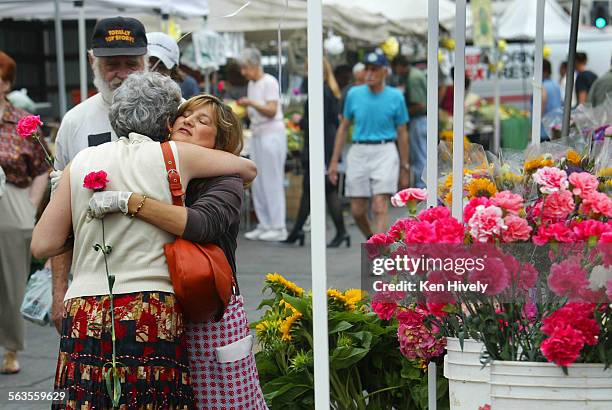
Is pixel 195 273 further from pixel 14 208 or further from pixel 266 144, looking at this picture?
pixel 266 144

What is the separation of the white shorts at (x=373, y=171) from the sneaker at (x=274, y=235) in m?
2.20

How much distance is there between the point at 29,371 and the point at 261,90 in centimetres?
579

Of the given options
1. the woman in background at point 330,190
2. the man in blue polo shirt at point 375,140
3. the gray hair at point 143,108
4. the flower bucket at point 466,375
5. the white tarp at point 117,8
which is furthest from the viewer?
the woman in background at point 330,190

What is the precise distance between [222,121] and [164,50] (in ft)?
4.62

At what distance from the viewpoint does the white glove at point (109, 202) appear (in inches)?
134

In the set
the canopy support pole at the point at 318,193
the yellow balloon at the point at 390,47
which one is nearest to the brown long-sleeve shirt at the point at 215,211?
the canopy support pole at the point at 318,193

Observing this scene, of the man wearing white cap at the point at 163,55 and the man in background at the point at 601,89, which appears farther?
the man in background at the point at 601,89

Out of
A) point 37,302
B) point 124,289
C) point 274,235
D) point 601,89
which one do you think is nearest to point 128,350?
point 124,289

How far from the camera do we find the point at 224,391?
364cm

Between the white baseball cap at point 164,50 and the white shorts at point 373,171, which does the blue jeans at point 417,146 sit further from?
the white baseball cap at point 164,50

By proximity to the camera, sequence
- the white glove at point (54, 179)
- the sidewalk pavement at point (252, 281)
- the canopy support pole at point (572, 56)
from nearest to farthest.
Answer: the white glove at point (54, 179) < the canopy support pole at point (572, 56) < the sidewalk pavement at point (252, 281)

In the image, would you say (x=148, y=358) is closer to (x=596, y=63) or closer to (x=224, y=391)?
(x=224, y=391)

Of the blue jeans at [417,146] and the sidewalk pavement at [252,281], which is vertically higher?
the blue jeans at [417,146]

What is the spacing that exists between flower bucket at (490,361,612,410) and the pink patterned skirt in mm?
982
